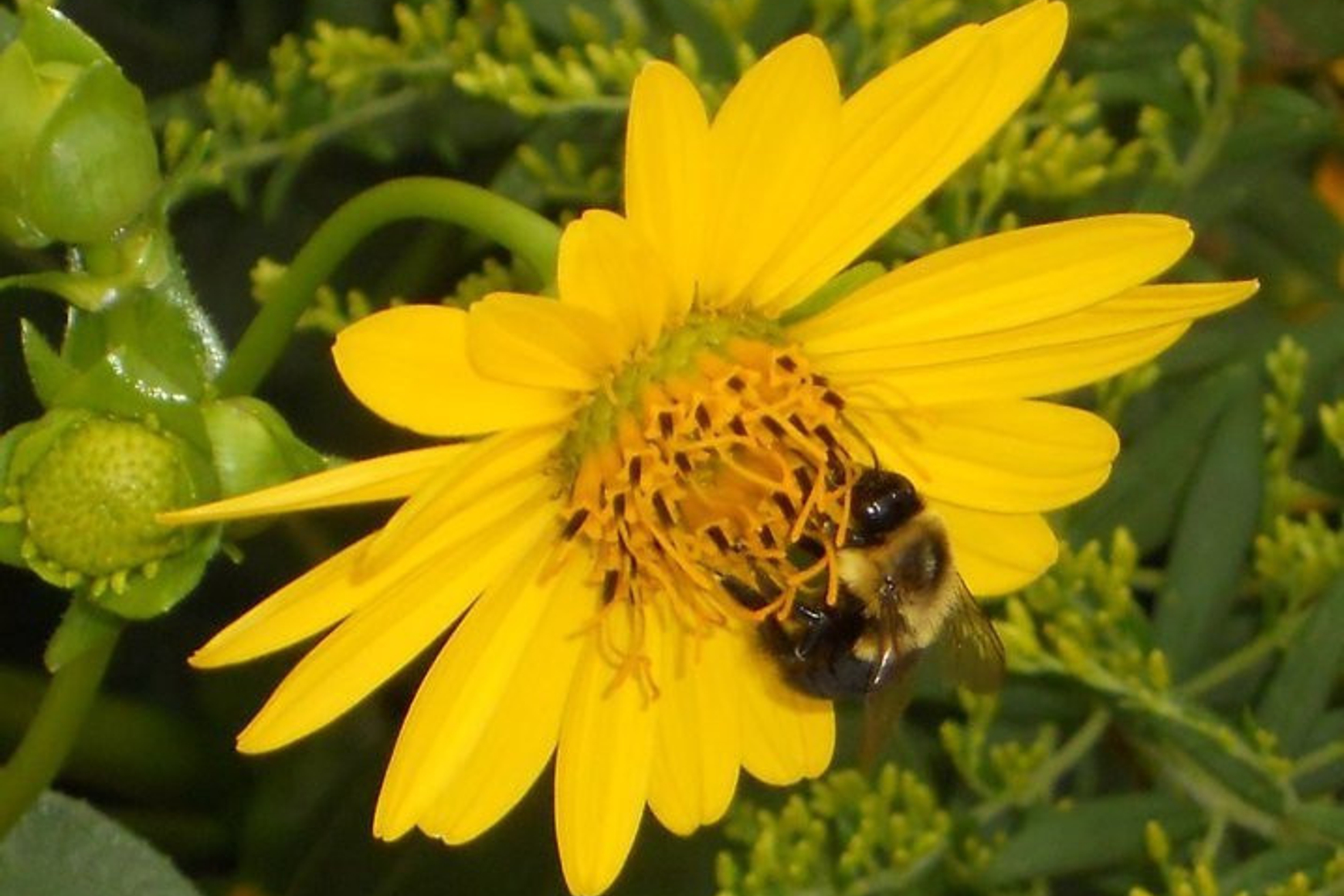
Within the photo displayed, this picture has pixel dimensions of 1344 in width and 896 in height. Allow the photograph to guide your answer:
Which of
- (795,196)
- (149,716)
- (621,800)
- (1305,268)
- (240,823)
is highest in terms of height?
(795,196)

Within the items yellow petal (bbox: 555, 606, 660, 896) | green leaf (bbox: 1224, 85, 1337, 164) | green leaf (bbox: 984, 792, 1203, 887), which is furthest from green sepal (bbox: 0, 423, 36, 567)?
green leaf (bbox: 1224, 85, 1337, 164)

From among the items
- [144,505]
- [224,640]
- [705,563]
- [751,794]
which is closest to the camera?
[224,640]

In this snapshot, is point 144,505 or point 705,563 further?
point 705,563

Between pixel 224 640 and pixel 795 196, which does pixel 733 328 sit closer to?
pixel 795 196

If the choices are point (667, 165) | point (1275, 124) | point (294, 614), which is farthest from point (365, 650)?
point (1275, 124)

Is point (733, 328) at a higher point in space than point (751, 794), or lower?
higher

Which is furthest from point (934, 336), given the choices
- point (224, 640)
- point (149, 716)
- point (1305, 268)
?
point (149, 716)

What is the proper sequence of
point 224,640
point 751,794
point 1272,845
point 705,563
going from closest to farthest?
point 224,640 < point 705,563 < point 1272,845 < point 751,794

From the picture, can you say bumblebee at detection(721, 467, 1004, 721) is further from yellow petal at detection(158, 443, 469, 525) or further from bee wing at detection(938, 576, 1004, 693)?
yellow petal at detection(158, 443, 469, 525)
